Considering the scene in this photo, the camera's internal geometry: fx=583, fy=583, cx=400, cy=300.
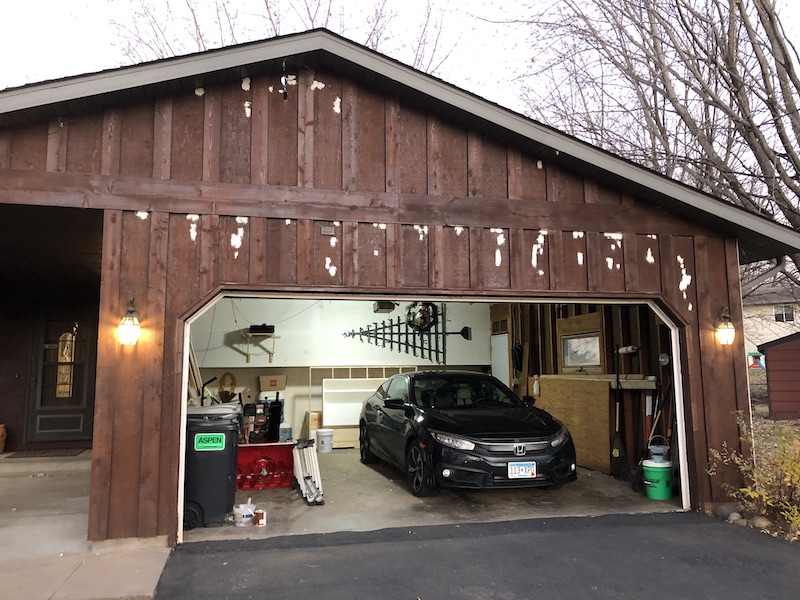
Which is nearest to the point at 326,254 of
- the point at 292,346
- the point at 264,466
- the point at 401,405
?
the point at 401,405

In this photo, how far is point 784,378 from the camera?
1354 centimetres

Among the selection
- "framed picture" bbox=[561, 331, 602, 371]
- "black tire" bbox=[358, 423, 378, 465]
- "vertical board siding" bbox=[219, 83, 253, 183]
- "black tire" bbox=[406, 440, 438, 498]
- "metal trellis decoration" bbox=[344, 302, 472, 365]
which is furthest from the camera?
"metal trellis decoration" bbox=[344, 302, 472, 365]

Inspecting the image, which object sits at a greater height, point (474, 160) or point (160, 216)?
point (474, 160)

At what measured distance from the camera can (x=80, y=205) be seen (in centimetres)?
509

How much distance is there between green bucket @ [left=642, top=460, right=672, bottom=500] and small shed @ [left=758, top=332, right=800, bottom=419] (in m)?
8.81

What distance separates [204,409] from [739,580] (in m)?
4.79

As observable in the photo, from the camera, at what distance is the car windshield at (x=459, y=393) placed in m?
7.37

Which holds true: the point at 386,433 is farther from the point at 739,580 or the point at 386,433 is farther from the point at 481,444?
the point at 739,580

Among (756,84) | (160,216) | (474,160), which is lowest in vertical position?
(160,216)

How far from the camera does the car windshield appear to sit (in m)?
7.37

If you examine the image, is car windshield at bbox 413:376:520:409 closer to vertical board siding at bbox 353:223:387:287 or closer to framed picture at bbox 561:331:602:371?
framed picture at bbox 561:331:602:371

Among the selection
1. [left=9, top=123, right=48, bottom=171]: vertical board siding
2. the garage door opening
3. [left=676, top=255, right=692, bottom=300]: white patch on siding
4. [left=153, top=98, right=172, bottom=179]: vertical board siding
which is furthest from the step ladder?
→ [left=676, top=255, right=692, bottom=300]: white patch on siding

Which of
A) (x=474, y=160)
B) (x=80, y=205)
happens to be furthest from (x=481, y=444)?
(x=80, y=205)

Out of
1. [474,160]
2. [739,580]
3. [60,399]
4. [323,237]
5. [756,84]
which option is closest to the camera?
[739,580]
